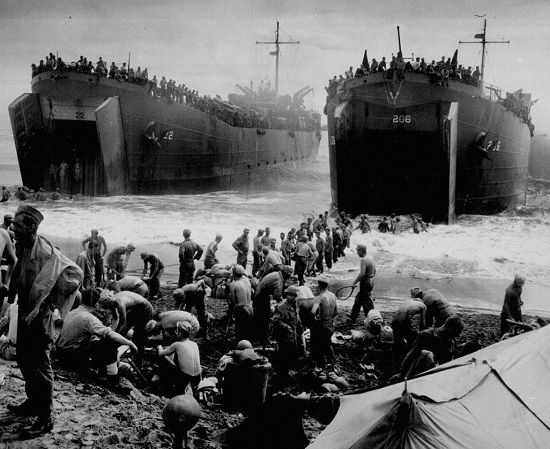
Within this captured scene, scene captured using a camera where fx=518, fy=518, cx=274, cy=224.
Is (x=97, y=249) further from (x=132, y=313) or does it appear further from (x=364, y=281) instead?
(x=364, y=281)

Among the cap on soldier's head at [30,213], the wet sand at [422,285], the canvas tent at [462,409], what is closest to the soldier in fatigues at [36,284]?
the cap on soldier's head at [30,213]

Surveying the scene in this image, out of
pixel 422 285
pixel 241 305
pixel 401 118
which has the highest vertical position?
pixel 401 118

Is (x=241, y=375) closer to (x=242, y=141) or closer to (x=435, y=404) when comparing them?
(x=435, y=404)

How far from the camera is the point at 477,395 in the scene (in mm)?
4039

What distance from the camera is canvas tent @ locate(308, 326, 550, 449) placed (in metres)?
3.52

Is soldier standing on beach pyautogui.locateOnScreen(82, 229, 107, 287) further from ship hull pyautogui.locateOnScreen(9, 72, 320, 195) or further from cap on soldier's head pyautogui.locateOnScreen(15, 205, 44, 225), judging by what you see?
ship hull pyautogui.locateOnScreen(9, 72, 320, 195)

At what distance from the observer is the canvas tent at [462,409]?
352 cm

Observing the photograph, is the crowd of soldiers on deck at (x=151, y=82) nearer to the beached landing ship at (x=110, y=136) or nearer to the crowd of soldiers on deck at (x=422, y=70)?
the beached landing ship at (x=110, y=136)

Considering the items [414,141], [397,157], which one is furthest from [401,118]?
[397,157]

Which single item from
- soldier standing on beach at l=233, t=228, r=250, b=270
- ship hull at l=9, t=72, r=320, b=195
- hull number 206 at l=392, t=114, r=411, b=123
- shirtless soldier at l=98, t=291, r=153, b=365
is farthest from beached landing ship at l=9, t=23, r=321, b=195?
shirtless soldier at l=98, t=291, r=153, b=365

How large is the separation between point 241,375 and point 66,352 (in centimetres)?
200

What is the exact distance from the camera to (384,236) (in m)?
19.9

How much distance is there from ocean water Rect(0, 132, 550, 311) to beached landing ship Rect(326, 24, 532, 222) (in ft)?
6.05

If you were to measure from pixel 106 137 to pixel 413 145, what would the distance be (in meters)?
13.5
